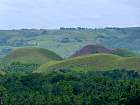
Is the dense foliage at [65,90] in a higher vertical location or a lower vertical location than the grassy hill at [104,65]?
higher

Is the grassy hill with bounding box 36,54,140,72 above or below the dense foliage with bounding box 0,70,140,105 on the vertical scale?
below

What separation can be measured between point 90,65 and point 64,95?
283 feet

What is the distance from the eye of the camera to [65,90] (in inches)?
4616

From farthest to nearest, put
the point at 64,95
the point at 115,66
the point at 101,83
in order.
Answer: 1. the point at 115,66
2. the point at 101,83
3. the point at 64,95

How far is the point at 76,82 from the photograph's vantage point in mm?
126875

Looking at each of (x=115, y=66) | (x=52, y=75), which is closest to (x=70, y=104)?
(x=52, y=75)

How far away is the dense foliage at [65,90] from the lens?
343 feet

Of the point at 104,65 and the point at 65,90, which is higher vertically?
the point at 65,90

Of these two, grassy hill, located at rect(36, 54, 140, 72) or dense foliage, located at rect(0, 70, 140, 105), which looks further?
grassy hill, located at rect(36, 54, 140, 72)

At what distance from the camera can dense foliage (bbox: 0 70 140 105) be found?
104688 mm

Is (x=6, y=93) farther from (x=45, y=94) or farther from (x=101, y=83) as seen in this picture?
(x=101, y=83)

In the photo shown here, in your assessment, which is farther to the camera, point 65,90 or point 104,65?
point 104,65

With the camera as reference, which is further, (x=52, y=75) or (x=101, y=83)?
(x=52, y=75)

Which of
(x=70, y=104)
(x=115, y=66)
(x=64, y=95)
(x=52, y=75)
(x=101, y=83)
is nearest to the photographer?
(x=70, y=104)
